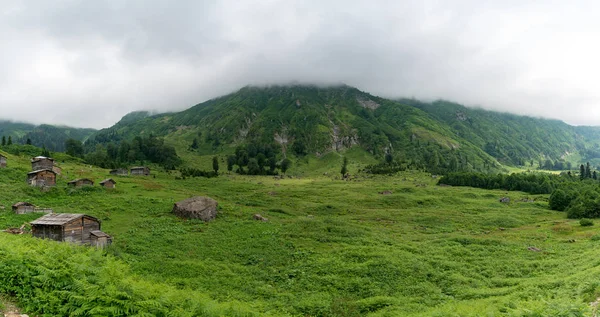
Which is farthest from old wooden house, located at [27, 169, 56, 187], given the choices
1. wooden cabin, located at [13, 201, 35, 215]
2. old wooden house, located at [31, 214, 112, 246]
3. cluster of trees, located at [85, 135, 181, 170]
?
cluster of trees, located at [85, 135, 181, 170]

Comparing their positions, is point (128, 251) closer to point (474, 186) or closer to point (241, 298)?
point (241, 298)

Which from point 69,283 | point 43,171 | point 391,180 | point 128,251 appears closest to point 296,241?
point 128,251

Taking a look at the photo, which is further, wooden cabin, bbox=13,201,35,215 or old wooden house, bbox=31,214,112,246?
wooden cabin, bbox=13,201,35,215

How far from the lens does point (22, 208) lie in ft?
185

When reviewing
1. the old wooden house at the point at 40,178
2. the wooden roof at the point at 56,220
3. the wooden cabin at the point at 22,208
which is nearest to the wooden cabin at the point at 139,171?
the old wooden house at the point at 40,178

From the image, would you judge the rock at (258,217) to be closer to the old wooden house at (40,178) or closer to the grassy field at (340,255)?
the grassy field at (340,255)

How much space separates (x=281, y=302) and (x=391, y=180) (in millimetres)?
128875

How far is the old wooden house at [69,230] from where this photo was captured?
44906 mm

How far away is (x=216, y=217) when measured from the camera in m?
66.3

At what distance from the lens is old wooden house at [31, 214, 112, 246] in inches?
1768

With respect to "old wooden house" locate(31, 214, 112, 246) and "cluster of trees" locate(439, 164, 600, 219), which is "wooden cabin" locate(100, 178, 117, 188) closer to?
"old wooden house" locate(31, 214, 112, 246)

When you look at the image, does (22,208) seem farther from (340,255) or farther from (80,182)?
(340,255)

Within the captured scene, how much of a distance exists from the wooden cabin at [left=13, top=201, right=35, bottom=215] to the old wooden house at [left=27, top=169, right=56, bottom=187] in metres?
20.7

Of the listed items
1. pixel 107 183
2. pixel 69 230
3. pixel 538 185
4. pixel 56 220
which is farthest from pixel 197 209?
pixel 538 185
